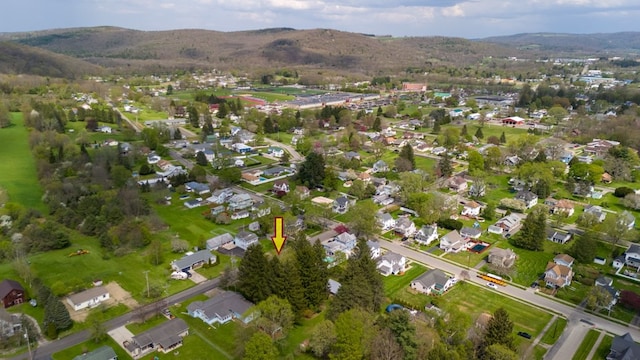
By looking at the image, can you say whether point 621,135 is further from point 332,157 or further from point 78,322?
point 78,322

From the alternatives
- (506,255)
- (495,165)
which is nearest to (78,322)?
(506,255)

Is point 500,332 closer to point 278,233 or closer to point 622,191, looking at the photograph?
point 278,233

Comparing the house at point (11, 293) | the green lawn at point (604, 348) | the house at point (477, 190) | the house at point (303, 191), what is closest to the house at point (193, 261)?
the house at point (11, 293)

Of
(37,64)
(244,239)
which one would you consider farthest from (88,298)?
(37,64)

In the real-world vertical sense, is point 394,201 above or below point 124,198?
below

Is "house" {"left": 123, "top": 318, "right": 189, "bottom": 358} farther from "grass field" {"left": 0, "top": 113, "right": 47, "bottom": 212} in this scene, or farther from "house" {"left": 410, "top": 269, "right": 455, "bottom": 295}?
"grass field" {"left": 0, "top": 113, "right": 47, "bottom": 212}

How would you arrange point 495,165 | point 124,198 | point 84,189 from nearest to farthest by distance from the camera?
point 124,198, point 84,189, point 495,165
